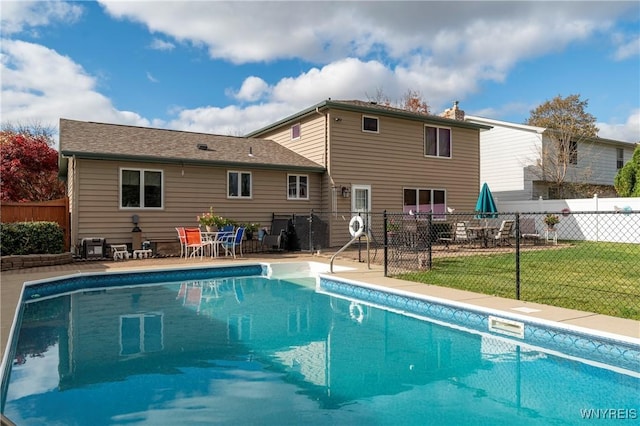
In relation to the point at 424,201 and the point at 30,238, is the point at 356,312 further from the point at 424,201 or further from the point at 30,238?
the point at 424,201

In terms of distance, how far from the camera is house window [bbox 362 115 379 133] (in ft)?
50.3

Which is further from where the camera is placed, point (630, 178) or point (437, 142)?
point (630, 178)

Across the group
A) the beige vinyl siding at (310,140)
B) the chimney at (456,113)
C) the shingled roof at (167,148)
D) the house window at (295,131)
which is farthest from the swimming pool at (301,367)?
the chimney at (456,113)

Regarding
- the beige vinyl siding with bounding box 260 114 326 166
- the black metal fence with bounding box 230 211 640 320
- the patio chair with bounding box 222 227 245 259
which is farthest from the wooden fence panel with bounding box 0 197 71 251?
the beige vinyl siding with bounding box 260 114 326 166

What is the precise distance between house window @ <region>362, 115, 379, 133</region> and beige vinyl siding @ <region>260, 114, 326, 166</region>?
5.30 ft

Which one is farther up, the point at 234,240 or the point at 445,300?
the point at 234,240

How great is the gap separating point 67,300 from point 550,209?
18271 millimetres

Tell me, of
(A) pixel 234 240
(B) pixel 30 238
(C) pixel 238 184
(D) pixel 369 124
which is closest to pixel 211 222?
(A) pixel 234 240

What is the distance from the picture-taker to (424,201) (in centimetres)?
1698

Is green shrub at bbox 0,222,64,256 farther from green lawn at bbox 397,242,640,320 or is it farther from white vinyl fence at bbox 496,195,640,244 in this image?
white vinyl fence at bbox 496,195,640,244

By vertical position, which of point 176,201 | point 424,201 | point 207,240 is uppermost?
point 424,201

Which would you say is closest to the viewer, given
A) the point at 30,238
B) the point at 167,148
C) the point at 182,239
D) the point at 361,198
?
the point at 30,238

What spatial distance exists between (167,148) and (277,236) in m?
4.41

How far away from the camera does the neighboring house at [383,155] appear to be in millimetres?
14820
